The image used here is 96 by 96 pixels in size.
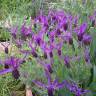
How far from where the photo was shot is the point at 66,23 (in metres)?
2.19

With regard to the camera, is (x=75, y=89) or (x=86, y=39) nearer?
(x=75, y=89)

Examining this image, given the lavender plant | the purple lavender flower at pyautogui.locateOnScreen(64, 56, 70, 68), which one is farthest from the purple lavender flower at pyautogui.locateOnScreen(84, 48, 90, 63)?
the purple lavender flower at pyautogui.locateOnScreen(64, 56, 70, 68)

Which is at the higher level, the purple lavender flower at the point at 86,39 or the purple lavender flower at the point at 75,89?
the purple lavender flower at the point at 86,39

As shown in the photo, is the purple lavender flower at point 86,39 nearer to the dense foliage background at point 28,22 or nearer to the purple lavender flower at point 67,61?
the dense foliage background at point 28,22

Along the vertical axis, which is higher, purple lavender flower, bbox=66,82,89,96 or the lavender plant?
the lavender plant

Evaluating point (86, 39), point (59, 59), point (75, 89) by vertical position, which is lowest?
point (75, 89)

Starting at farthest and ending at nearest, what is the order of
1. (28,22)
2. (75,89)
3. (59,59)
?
1. (28,22)
2. (59,59)
3. (75,89)

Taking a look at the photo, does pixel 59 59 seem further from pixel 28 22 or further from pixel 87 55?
pixel 28 22

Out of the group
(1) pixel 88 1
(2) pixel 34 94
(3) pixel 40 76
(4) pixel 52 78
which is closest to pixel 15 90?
(2) pixel 34 94

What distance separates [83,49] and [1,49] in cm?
133

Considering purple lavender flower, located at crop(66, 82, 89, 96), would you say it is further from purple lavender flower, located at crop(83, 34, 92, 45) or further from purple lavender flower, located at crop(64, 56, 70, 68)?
purple lavender flower, located at crop(83, 34, 92, 45)

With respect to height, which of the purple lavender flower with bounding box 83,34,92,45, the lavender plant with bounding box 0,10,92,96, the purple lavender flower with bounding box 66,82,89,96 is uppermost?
the purple lavender flower with bounding box 83,34,92,45

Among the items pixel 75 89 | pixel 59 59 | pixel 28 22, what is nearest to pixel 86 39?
pixel 59 59

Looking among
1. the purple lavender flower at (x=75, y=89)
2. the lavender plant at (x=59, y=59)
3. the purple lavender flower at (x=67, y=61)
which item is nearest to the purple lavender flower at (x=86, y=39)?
the lavender plant at (x=59, y=59)
